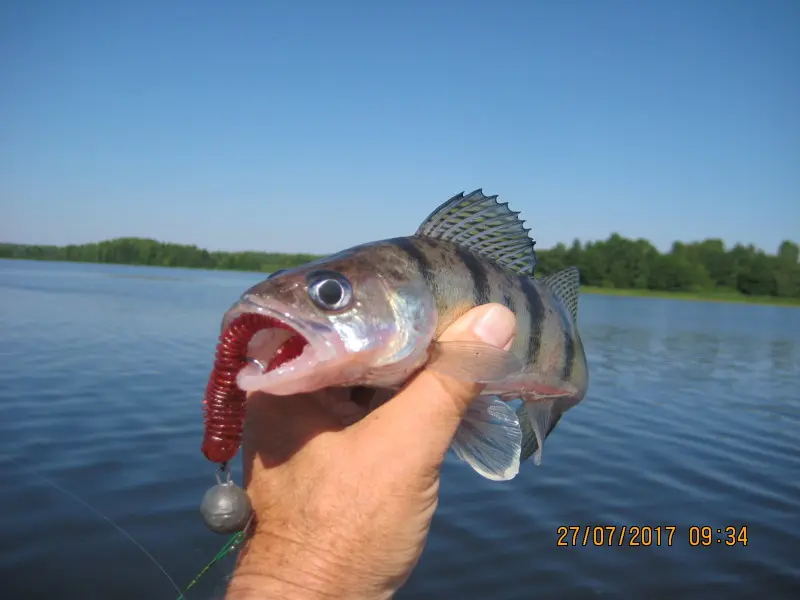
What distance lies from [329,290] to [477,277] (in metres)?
0.93

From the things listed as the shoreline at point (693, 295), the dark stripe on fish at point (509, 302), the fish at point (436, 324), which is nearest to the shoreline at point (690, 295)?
the shoreline at point (693, 295)

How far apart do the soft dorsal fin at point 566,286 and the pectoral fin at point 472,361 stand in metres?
1.36

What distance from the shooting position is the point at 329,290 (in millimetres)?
2736

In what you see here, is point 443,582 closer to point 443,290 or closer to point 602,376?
point 443,290

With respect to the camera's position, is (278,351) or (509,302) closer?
(278,351)

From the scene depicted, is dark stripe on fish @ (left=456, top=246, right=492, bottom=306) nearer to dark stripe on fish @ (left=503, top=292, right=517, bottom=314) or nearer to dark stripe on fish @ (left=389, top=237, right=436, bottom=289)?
dark stripe on fish @ (left=503, top=292, right=517, bottom=314)

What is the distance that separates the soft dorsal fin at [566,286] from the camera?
4.20 meters

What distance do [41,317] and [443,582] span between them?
83.5 ft

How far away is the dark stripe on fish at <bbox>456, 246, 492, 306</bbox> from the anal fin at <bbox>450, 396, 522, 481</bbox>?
0.54 m

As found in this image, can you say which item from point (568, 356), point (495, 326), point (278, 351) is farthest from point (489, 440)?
point (278, 351)


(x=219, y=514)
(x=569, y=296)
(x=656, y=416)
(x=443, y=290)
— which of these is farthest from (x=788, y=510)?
(x=219, y=514)

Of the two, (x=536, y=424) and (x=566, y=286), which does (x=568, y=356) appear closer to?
(x=536, y=424)

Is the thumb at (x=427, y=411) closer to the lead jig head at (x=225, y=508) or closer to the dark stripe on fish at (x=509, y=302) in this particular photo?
the dark stripe on fish at (x=509, y=302)

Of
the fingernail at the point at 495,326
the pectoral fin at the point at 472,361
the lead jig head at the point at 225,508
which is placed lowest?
the lead jig head at the point at 225,508
